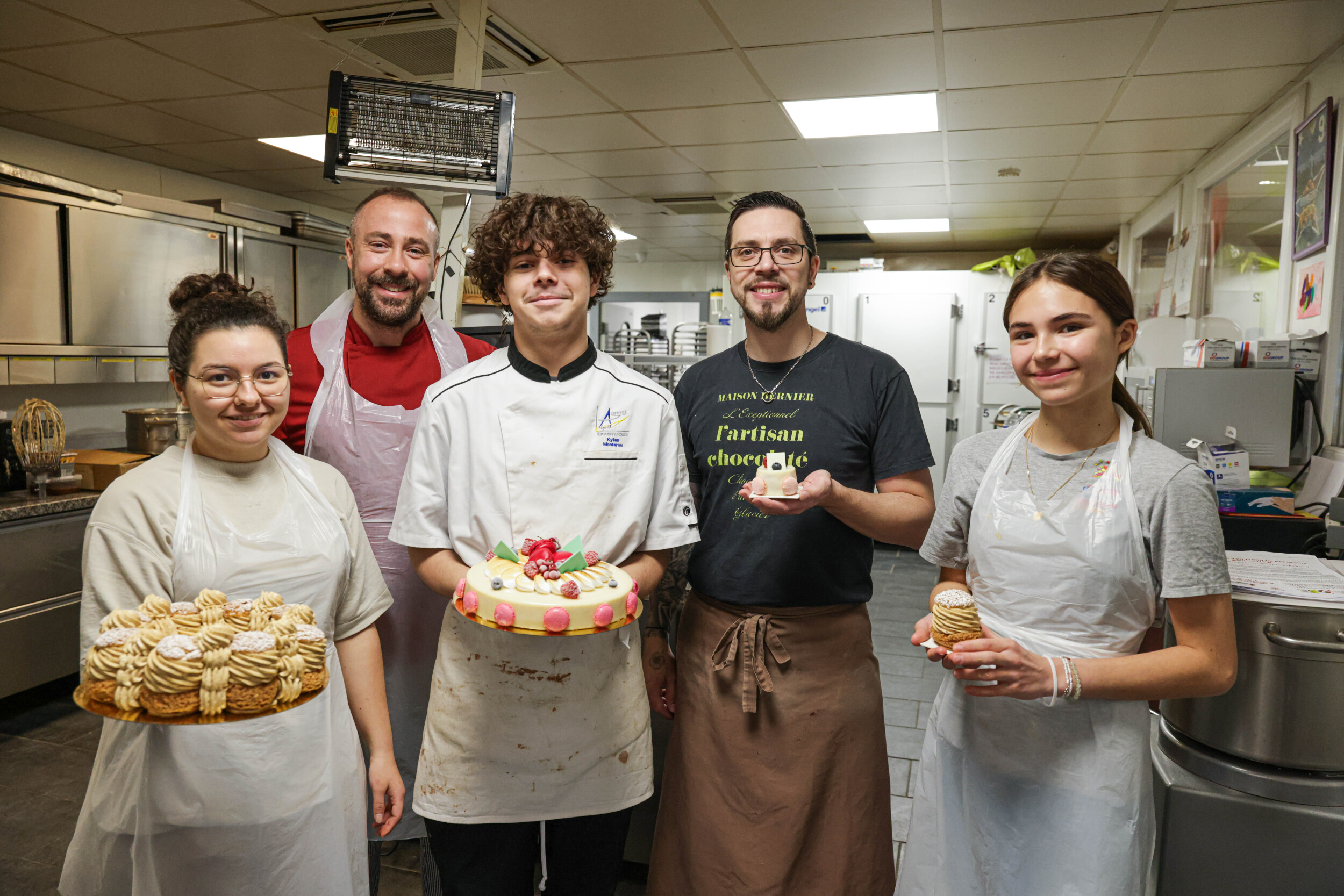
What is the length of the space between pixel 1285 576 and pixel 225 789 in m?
2.09

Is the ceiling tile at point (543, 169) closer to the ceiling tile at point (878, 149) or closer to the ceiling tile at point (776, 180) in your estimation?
the ceiling tile at point (776, 180)

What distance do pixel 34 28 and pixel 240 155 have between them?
211 centimetres

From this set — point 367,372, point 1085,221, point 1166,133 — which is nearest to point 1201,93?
point 1166,133

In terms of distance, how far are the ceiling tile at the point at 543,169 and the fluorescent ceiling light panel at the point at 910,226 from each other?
3.00 meters

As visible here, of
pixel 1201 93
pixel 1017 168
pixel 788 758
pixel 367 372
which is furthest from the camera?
pixel 1017 168

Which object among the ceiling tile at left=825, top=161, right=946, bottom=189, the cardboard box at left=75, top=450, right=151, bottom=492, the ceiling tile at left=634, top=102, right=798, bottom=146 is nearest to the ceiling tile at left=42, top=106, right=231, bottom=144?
the cardboard box at left=75, top=450, right=151, bottom=492

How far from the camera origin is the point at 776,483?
→ 1.41 m

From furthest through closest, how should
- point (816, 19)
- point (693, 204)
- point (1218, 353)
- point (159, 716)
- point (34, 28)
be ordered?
point (693, 204) → point (34, 28) → point (816, 19) → point (1218, 353) → point (159, 716)

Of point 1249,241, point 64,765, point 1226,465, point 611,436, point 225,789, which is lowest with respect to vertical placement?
point 64,765

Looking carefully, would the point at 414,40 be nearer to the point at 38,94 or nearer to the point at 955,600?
the point at 38,94

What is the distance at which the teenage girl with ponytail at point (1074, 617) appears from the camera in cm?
126

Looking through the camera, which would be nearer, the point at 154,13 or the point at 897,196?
the point at 154,13

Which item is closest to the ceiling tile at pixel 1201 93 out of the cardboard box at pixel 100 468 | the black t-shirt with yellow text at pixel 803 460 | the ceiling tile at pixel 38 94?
the black t-shirt with yellow text at pixel 803 460

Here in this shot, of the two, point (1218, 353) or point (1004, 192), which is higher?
point (1004, 192)
